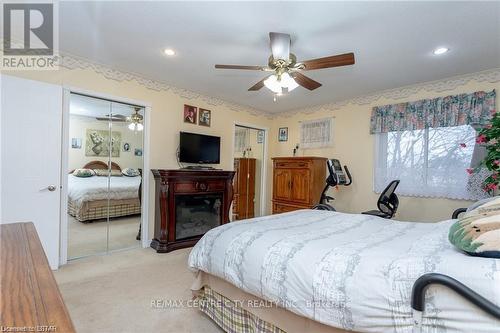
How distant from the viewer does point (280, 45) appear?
2.10 meters

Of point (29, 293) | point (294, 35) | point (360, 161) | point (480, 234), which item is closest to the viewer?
point (29, 293)

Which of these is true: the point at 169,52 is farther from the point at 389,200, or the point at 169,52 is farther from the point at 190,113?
the point at 389,200

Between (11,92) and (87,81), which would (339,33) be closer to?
(87,81)

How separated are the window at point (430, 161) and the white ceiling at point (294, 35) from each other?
2.54ft

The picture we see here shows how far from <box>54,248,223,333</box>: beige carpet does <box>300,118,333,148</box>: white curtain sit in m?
3.01

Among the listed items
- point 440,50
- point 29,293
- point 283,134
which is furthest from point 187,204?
point 440,50

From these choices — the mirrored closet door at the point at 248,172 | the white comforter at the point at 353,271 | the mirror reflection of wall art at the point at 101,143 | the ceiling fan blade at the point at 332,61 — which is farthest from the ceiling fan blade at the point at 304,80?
the mirrored closet door at the point at 248,172

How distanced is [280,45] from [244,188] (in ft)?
12.5

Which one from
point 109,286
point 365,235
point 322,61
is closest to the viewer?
point 365,235

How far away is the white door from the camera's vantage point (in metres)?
2.45

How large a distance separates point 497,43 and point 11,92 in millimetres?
4733

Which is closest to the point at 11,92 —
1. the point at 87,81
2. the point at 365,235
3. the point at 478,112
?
the point at 87,81

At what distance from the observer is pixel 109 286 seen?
2422 millimetres

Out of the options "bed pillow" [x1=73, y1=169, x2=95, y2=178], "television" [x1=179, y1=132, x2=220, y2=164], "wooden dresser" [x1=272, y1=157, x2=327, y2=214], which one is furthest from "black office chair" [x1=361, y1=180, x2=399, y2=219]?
"bed pillow" [x1=73, y1=169, x2=95, y2=178]
